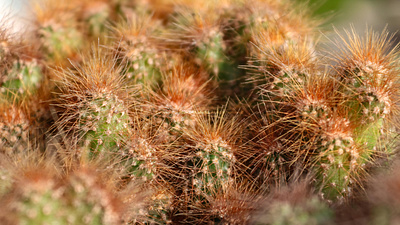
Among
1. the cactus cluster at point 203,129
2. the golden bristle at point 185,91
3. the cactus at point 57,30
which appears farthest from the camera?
the cactus at point 57,30

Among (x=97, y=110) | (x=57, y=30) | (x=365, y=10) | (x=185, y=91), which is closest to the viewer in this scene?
(x=97, y=110)

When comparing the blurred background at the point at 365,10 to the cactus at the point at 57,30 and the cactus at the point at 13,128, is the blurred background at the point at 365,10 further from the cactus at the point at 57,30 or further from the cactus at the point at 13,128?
the cactus at the point at 13,128

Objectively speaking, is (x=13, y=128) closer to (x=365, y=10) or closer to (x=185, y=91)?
(x=185, y=91)

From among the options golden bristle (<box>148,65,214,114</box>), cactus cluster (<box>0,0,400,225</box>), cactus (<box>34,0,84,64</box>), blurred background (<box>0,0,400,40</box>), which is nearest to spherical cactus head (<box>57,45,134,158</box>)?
cactus cluster (<box>0,0,400,225</box>)

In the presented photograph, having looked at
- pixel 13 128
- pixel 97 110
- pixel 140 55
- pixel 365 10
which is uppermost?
pixel 365 10

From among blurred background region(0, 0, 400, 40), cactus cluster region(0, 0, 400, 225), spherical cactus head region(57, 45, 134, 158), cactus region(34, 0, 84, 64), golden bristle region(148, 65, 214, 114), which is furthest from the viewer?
blurred background region(0, 0, 400, 40)

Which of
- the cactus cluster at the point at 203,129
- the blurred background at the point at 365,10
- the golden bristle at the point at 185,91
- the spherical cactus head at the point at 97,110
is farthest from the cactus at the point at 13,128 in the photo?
the blurred background at the point at 365,10

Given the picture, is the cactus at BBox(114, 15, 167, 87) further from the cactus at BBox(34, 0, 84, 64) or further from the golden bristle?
the cactus at BBox(34, 0, 84, 64)

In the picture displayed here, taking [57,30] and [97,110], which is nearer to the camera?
[97,110]

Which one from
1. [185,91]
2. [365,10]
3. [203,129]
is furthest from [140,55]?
A: [365,10]
